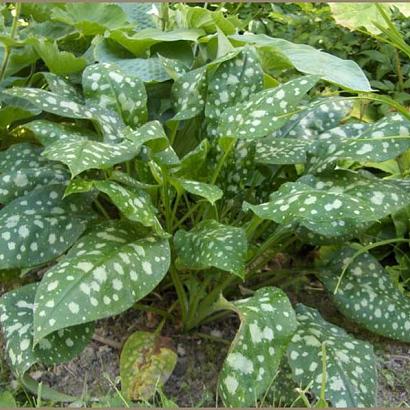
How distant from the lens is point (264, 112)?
1564mm

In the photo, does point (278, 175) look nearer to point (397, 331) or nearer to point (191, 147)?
point (191, 147)

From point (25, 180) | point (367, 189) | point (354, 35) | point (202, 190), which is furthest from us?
point (354, 35)

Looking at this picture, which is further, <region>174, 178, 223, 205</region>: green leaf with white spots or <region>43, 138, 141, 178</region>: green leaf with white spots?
<region>174, 178, 223, 205</region>: green leaf with white spots

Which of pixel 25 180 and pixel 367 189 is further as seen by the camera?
pixel 25 180

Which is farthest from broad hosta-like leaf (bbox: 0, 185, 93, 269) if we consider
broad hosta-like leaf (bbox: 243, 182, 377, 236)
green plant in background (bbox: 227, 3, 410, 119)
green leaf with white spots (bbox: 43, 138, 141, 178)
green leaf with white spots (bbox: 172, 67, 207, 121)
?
green plant in background (bbox: 227, 3, 410, 119)

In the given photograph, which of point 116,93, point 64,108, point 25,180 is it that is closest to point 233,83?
point 116,93

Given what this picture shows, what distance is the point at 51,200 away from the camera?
65.6 inches

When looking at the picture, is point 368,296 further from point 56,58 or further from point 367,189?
point 56,58

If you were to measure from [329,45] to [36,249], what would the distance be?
63.6 inches

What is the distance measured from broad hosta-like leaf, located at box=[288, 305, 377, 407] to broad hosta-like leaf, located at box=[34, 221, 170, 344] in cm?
37

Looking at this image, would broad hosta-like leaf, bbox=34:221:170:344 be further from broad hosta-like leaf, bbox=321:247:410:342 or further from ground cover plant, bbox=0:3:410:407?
broad hosta-like leaf, bbox=321:247:410:342

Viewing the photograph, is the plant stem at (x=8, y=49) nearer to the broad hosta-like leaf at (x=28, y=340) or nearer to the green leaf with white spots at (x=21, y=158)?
the green leaf with white spots at (x=21, y=158)

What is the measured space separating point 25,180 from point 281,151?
2.13ft

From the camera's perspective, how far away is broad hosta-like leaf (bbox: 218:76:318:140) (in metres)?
1.54
